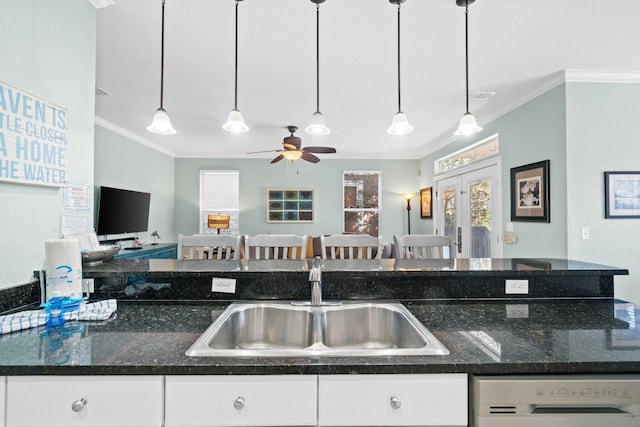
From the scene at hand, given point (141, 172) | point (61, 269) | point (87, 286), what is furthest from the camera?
point (141, 172)

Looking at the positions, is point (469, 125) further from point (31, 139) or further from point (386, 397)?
point (31, 139)

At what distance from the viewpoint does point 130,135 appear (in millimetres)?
4621

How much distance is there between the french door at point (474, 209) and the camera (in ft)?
12.4

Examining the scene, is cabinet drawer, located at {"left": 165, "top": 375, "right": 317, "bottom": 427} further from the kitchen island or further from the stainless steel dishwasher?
the stainless steel dishwasher

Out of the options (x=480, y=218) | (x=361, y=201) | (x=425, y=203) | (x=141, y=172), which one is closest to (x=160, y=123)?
(x=141, y=172)

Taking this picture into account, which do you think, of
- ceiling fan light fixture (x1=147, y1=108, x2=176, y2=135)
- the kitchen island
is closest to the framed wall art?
ceiling fan light fixture (x1=147, y1=108, x2=176, y2=135)

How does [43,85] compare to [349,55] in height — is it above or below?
below

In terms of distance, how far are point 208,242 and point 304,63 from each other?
66.5 inches

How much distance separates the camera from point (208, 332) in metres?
1.06

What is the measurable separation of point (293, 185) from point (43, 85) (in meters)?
4.91

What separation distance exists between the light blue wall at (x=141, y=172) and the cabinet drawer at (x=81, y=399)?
3.77 m

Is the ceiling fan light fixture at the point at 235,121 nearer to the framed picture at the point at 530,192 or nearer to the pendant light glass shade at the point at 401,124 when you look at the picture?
the pendant light glass shade at the point at 401,124

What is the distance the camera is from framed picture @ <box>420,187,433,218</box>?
5863 mm

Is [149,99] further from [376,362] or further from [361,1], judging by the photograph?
[376,362]
